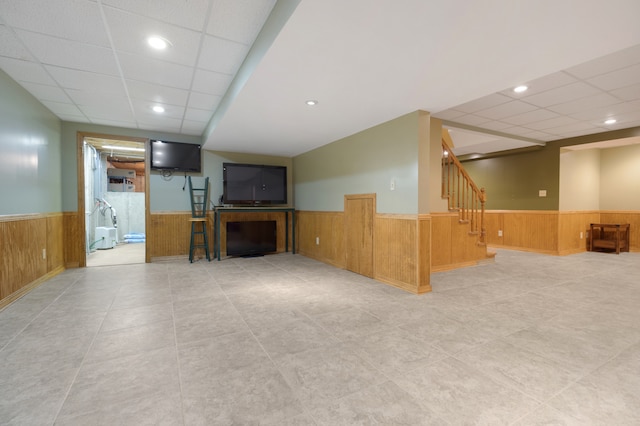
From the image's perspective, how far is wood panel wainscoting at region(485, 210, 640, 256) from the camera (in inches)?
242

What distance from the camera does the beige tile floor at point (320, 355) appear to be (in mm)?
1460

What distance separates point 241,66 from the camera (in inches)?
112

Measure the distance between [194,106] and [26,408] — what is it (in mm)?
3601

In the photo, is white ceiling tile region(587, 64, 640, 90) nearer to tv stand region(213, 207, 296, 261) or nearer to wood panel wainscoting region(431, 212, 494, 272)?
wood panel wainscoting region(431, 212, 494, 272)

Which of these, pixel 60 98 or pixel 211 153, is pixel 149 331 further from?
pixel 211 153

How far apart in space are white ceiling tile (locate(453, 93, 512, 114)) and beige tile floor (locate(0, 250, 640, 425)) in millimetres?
2458

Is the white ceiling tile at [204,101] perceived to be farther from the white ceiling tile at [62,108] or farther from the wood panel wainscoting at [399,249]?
the wood panel wainscoting at [399,249]

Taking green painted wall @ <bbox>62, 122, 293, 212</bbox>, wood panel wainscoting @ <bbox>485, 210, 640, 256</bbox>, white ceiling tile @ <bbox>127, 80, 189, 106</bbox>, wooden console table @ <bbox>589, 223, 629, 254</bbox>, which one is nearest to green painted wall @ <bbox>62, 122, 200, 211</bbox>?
green painted wall @ <bbox>62, 122, 293, 212</bbox>

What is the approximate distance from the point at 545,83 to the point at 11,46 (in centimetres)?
539

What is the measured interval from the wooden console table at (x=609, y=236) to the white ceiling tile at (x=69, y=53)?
9.36 m

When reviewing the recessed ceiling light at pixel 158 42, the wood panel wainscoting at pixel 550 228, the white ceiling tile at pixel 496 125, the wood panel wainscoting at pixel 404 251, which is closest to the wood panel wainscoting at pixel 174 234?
the wood panel wainscoting at pixel 404 251

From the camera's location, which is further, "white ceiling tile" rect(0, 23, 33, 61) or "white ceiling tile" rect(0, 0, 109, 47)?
"white ceiling tile" rect(0, 23, 33, 61)

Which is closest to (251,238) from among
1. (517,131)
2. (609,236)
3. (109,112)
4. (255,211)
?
(255,211)

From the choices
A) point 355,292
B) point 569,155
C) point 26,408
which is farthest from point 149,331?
point 569,155
